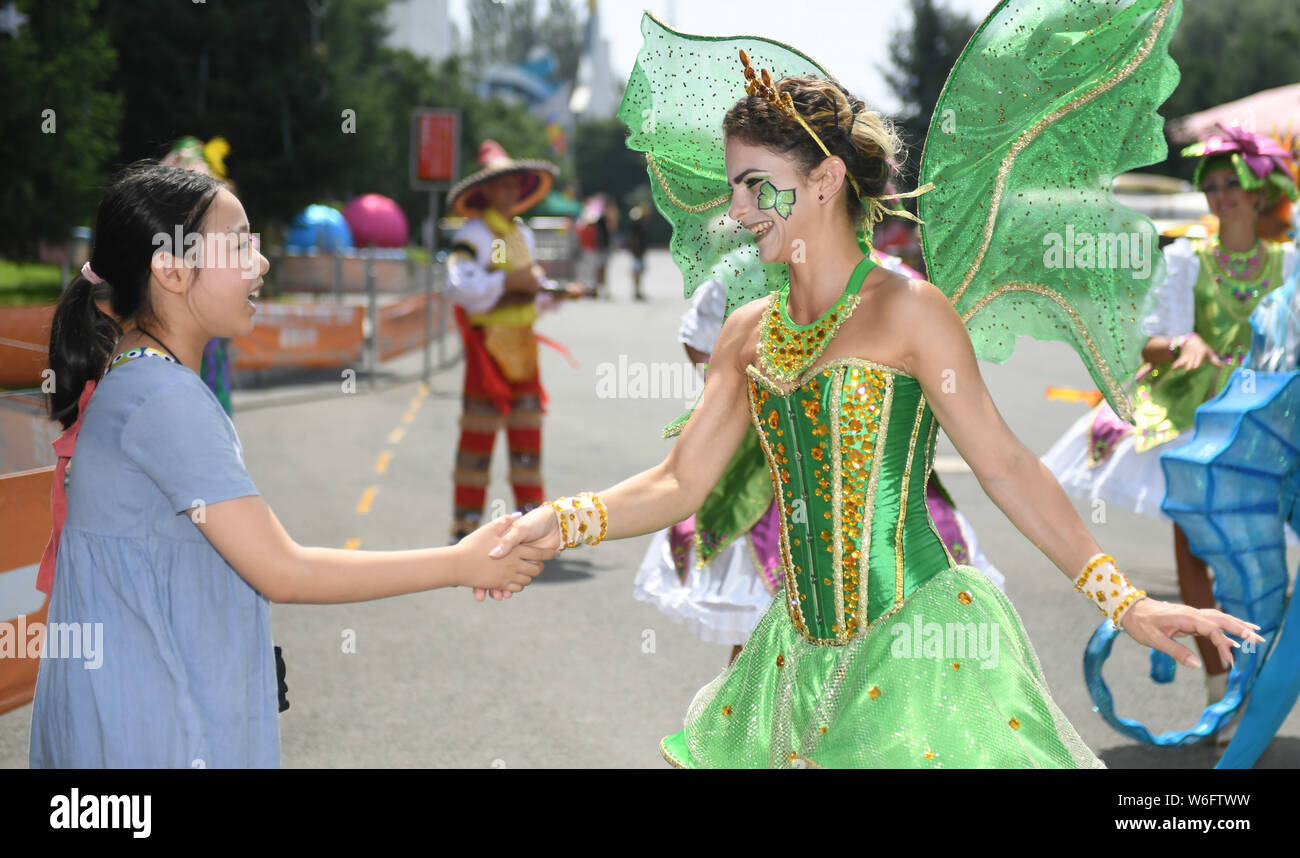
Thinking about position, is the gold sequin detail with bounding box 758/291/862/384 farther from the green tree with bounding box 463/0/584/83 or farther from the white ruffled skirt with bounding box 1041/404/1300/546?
the green tree with bounding box 463/0/584/83

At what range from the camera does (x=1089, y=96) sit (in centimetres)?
300

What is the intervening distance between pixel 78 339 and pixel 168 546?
17.4 inches

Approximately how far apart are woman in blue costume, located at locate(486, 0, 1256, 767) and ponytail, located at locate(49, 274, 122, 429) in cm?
84

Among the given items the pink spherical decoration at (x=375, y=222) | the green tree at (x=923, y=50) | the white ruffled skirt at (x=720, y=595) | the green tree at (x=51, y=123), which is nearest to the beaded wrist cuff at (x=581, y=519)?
the white ruffled skirt at (x=720, y=595)

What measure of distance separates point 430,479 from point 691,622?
6.23 m

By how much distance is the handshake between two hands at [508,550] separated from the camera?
103 inches

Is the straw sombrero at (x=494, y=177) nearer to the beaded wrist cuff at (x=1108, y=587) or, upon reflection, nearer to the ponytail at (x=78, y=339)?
the ponytail at (x=78, y=339)

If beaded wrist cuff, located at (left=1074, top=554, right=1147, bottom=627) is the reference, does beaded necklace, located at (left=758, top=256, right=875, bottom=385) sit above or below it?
above

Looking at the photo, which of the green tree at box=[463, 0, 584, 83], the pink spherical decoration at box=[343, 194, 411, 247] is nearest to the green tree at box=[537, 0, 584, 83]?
the green tree at box=[463, 0, 584, 83]

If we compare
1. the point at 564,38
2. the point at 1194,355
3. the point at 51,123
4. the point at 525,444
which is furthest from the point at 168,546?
the point at 564,38

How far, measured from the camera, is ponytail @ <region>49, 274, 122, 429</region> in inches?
94.5

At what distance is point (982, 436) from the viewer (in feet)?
8.63
